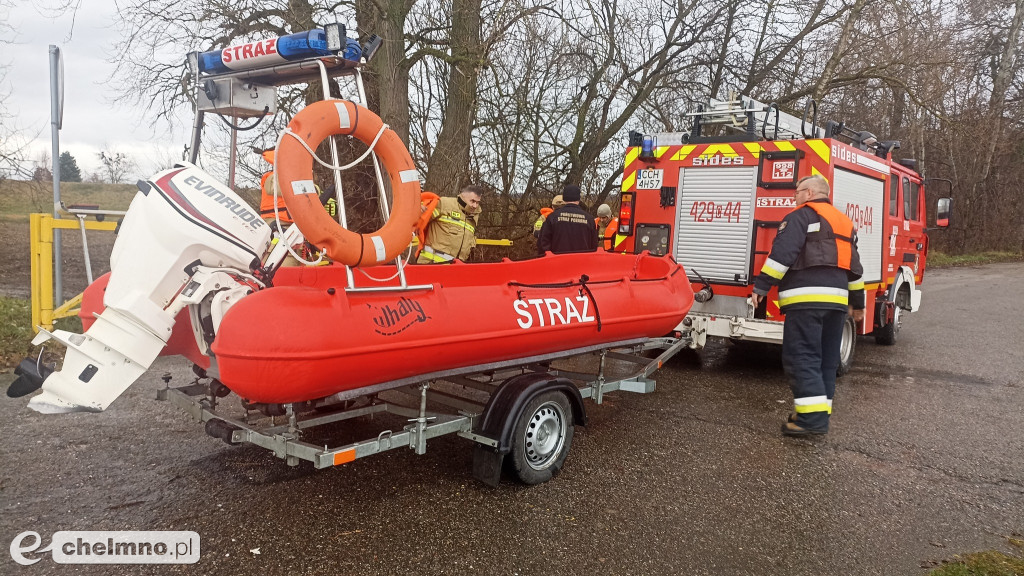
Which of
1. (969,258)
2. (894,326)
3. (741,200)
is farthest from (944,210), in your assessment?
(969,258)

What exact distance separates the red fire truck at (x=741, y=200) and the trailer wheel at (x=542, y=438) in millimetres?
2868

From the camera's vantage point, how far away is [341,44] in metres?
3.41

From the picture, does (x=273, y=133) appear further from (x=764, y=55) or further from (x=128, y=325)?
(x=764, y=55)

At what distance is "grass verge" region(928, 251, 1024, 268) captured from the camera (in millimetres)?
22922

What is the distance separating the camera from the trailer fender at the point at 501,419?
12.3 feet

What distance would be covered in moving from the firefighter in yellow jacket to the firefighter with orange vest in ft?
5.97

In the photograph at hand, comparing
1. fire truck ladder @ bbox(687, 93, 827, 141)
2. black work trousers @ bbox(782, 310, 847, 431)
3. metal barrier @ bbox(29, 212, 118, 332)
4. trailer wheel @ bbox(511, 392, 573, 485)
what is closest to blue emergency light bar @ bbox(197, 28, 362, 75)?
trailer wheel @ bbox(511, 392, 573, 485)

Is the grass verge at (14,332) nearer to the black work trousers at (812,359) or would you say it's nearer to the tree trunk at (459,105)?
the tree trunk at (459,105)

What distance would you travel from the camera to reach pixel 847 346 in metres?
7.21

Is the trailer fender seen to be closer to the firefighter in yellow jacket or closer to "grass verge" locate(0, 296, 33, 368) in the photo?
the firefighter in yellow jacket

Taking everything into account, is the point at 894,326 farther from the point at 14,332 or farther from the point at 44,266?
the point at 14,332

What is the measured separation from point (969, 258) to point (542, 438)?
26.1 metres

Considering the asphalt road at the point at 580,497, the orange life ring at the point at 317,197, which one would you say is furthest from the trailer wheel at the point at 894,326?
the orange life ring at the point at 317,197

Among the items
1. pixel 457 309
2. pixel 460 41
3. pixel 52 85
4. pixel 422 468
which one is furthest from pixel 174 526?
pixel 460 41
